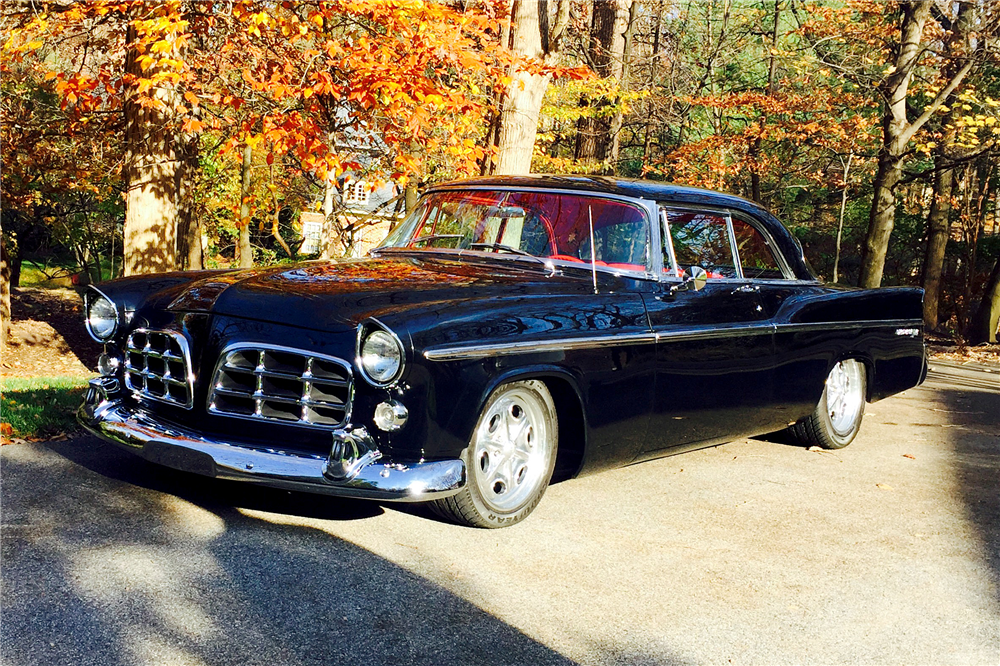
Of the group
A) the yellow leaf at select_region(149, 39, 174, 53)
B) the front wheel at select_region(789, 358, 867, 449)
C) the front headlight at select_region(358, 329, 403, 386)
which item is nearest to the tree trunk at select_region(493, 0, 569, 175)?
the yellow leaf at select_region(149, 39, 174, 53)

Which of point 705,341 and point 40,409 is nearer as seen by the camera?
point 705,341

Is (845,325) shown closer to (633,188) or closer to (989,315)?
(633,188)

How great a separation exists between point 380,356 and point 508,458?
2.99 ft

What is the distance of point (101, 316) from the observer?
516cm

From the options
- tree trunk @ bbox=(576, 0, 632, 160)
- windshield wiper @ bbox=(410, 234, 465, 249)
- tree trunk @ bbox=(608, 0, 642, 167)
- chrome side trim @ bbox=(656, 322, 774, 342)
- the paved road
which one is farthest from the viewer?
tree trunk @ bbox=(608, 0, 642, 167)

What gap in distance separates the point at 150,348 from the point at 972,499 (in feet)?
14.9

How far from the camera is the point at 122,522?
4352 mm

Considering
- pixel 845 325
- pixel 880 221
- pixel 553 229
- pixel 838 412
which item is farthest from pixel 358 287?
pixel 880 221

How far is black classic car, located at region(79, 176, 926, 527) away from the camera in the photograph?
4.20 m

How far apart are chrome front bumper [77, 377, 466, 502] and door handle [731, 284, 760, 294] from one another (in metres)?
2.45

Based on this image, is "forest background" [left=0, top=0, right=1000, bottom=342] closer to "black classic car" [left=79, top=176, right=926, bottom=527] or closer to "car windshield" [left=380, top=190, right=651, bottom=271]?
"car windshield" [left=380, top=190, right=651, bottom=271]

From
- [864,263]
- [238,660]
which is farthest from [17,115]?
[864,263]

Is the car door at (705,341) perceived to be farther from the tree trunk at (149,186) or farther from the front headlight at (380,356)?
the tree trunk at (149,186)

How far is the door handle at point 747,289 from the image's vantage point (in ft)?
19.7
